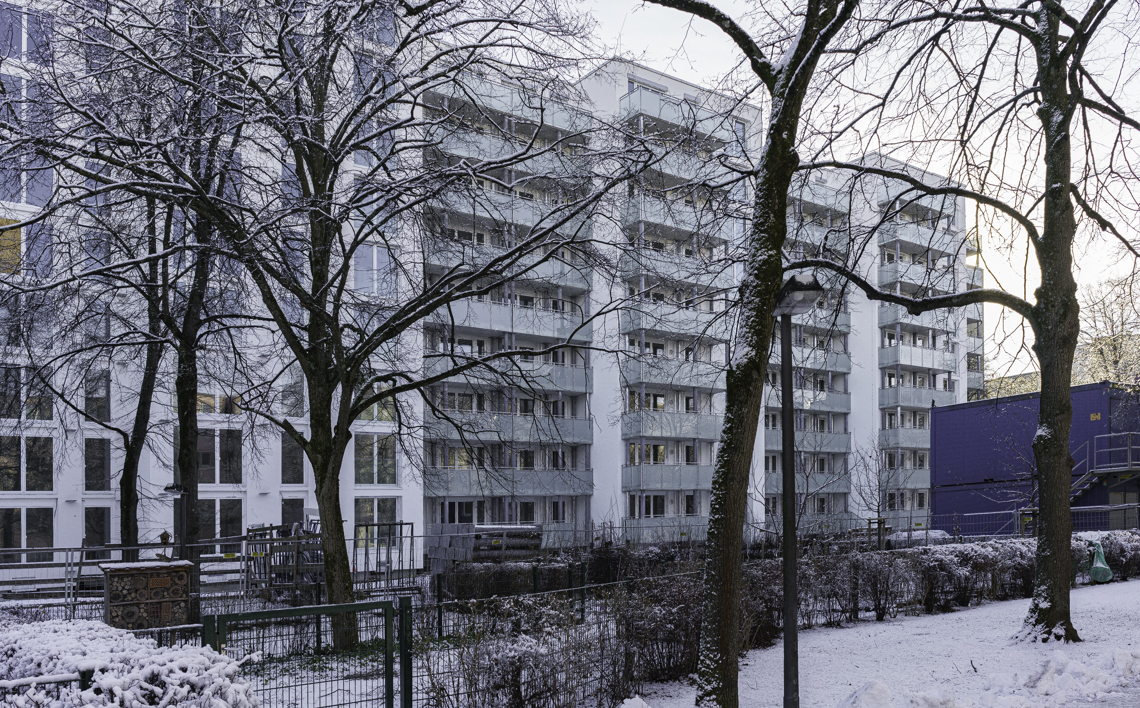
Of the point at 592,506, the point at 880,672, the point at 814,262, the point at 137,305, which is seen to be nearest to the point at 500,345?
the point at 592,506

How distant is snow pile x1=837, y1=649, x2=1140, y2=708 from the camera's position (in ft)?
26.1

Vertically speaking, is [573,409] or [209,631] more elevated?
[573,409]

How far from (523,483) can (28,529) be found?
57.7 feet

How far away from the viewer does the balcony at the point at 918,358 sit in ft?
169

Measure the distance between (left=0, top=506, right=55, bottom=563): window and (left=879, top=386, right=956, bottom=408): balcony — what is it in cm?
4221

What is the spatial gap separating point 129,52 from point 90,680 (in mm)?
8695

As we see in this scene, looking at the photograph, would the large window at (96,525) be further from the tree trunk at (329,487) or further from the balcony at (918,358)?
the balcony at (918,358)

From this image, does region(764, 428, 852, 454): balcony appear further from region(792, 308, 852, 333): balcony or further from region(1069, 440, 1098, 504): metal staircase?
region(1069, 440, 1098, 504): metal staircase

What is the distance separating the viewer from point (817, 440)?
42.6 metres

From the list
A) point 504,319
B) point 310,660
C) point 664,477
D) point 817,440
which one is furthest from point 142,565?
point 817,440

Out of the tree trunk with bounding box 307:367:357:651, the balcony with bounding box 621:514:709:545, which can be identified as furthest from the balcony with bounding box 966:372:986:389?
the tree trunk with bounding box 307:367:357:651

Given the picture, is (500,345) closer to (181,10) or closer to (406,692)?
(181,10)

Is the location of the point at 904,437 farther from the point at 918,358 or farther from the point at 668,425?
the point at 668,425

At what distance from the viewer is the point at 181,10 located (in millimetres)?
11266
